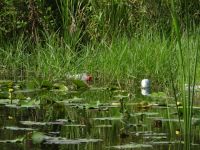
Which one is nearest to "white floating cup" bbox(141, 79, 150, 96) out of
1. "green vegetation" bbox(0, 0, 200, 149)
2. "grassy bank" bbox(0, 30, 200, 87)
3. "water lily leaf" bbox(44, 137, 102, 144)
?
"green vegetation" bbox(0, 0, 200, 149)

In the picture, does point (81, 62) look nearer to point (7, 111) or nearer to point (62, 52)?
point (62, 52)

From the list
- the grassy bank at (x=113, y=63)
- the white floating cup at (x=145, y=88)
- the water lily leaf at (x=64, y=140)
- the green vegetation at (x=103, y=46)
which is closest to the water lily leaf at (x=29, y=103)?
the green vegetation at (x=103, y=46)

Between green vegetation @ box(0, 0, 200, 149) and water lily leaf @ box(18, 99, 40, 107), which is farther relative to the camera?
green vegetation @ box(0, 0, 200, 149)

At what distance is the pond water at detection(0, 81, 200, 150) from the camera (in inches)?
143

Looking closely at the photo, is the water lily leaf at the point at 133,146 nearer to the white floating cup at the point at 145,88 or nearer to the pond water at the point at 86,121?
the pond water at the point at 86,121

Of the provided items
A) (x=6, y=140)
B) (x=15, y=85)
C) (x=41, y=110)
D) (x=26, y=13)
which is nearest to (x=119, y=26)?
(x=26, y=13)

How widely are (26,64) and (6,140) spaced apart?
4.69 meters

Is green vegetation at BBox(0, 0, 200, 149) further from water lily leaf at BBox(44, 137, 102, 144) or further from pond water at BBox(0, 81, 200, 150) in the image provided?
water lily leaf at BBox(44, 137, 102, 144)

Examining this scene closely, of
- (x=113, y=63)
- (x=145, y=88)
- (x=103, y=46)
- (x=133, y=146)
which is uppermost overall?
(x=103, y=46)

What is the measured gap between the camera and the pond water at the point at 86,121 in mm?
3645

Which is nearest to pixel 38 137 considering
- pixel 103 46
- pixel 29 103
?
pixel 29 103

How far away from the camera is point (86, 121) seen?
Result: 4.47 meters

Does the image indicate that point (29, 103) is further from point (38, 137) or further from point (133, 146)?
point (133, 146)

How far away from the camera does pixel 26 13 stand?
1088 cm
